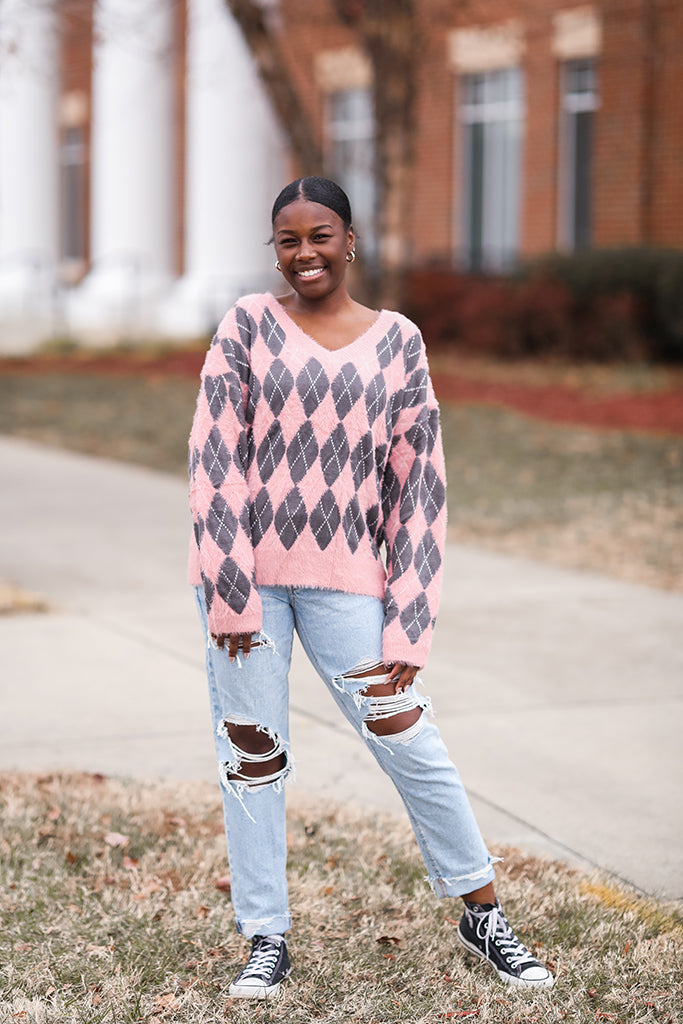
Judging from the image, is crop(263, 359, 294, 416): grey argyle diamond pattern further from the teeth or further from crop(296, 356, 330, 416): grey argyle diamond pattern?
the teeth

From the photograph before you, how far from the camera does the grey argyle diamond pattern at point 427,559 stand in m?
3.42

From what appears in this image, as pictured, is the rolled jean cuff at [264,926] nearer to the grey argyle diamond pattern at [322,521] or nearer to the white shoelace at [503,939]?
the white shoelace at [503,939]

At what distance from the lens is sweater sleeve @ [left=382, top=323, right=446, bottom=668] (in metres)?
3.38

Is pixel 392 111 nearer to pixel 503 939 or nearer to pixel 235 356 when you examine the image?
pixel 235 356

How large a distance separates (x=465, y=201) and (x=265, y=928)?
19.9m

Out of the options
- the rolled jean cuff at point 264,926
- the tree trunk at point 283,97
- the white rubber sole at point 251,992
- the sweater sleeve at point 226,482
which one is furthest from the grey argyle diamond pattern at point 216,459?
the tree trunk at point 283,97

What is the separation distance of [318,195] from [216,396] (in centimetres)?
50

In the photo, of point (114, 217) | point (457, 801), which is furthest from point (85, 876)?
point (114, 217)

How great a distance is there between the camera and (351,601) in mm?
3387

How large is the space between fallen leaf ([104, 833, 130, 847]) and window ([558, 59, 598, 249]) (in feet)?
54.9

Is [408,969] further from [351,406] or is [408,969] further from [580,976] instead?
[351,406]

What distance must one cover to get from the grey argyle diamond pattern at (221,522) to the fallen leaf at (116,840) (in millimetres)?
1528

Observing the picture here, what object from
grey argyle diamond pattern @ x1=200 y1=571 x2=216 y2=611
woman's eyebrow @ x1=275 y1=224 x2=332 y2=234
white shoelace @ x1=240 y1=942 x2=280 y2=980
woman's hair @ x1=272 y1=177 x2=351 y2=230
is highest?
woman's hair @ x1=272 y1=177 x2=351 y2=230

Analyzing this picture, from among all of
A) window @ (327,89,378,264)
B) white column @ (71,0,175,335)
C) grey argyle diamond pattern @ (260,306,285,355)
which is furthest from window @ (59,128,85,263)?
grey argyle diamond pattern @ (260,306,285,355)
